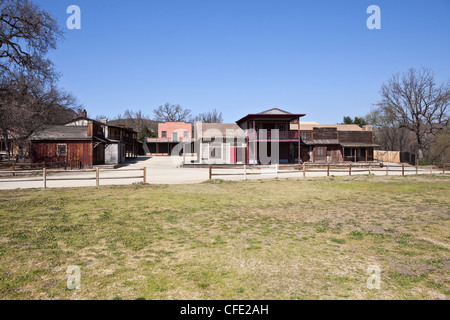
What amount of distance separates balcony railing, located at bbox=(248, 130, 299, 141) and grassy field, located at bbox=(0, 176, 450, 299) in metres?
24.4

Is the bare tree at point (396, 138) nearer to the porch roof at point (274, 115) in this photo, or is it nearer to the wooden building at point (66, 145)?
the porch roof at point (274, 115)

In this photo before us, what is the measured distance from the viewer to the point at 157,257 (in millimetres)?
5234

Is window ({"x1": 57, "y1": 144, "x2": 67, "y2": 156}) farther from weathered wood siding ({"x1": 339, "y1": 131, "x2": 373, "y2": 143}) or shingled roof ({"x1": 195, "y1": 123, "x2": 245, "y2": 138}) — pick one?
weathered wood siding ({"x1": 339, "y1": 131, "x2": 373, "y2": 143})

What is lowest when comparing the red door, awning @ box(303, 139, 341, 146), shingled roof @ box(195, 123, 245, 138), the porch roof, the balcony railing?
the red door

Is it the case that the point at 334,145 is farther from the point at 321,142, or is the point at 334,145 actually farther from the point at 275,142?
the point at 275,142

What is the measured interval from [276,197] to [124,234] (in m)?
7.33

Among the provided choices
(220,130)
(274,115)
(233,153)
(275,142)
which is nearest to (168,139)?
(220,130)

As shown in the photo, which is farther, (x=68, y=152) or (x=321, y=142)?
(x=321, y=142)

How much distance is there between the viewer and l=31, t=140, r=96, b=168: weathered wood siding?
29.4m

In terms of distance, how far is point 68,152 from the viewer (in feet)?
97.9

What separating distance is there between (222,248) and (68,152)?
1152 inches

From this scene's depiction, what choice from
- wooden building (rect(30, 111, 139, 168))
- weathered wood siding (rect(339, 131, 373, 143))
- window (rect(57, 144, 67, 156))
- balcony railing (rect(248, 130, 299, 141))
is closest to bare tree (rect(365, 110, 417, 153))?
weathered wood siding (rect(339, 131, 373, 143))

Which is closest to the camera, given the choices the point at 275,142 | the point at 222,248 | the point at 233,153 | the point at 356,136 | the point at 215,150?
the point at 222,248
